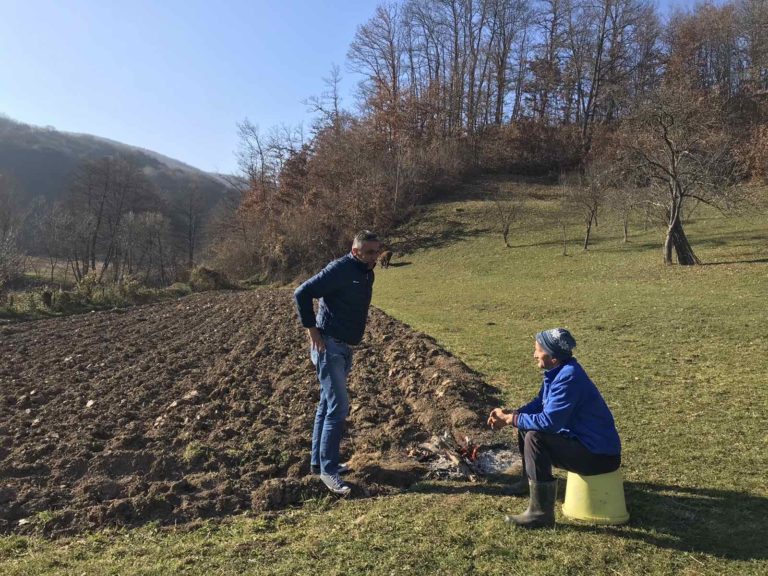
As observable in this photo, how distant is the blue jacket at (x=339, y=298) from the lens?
4.29m

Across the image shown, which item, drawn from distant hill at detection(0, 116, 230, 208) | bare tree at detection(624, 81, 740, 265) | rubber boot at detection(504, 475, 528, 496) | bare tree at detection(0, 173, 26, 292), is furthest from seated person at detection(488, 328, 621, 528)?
distant hill at detection(0, 116, 230, 208)

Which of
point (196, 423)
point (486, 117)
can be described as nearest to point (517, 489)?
point (196, 423)

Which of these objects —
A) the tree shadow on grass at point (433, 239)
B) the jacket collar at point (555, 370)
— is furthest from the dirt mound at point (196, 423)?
the tree shadow on grass at point (433, 239)

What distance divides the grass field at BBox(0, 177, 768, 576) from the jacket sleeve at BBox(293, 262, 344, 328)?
56.4 inches

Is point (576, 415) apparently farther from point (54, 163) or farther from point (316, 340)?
point (54, 163)

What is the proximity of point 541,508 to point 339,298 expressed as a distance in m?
2.10

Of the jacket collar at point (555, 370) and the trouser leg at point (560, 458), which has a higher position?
the jacket collar at point (555, 370)

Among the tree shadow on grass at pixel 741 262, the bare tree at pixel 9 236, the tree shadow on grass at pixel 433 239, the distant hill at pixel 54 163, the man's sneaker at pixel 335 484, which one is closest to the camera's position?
the man's sneaker at pixel 335 484

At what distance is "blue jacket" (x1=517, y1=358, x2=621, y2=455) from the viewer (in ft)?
11.3

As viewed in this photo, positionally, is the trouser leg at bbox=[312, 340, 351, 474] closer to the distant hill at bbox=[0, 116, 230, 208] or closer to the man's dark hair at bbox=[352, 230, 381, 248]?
the man's dark hair at bbox=[352, 230, 381, 248]

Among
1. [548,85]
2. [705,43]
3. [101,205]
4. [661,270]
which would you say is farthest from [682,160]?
[101,205]

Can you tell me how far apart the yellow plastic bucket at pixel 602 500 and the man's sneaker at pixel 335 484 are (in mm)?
1706

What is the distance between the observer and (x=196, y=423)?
20.3 ft

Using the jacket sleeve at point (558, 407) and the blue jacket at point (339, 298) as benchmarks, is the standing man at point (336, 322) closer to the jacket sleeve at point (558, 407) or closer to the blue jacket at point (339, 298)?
the blue jacket at point (339, 298)
